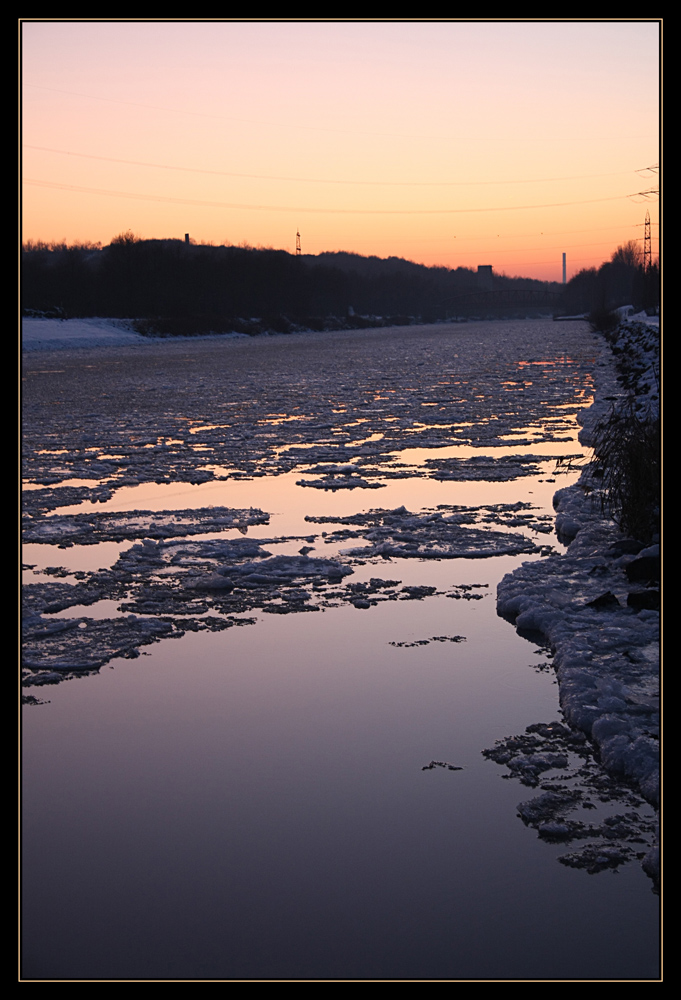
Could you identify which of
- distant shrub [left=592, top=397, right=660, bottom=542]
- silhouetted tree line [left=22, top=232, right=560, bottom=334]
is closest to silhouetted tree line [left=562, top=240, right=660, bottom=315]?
silhouetted tree line [left=22, top=232, right=560, bottom=334]

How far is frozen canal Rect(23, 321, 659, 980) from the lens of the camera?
278cm

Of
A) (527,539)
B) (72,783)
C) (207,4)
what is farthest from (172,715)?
(527,539)

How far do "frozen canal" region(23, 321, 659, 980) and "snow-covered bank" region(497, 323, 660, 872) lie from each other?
0.56 ft

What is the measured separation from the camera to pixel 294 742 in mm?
4012

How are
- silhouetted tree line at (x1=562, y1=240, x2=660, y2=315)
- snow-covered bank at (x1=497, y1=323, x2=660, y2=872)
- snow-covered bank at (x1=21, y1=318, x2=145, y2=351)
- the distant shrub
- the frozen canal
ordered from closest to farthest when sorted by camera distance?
the frozen canal < snow-covered bank at (x1=497, y1=323, x2=660, y2=872) < the distant shrub < snow-covered bank at (x1=21, y1=318, x2=145, y2=351) < silhouetted tree line at (x1=562, y1=240, x2=660, y2=315)

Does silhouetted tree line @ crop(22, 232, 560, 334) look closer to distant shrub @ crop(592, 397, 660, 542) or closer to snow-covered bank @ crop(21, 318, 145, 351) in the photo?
snow-covered bank @ crop(21, 318, 145, 351)

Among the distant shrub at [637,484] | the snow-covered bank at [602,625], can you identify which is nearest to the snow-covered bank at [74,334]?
the distant shrub at [637,484]

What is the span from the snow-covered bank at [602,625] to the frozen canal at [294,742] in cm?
17

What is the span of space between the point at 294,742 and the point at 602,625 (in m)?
2.20

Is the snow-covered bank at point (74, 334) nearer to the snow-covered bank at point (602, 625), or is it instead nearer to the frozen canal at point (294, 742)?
the frozen canal at point (294, 742)

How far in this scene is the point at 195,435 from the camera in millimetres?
14586

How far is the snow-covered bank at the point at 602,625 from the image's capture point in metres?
3.94

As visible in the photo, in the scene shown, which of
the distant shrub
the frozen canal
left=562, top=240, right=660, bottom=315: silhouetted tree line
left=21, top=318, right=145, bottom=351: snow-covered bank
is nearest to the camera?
the frozen canal
